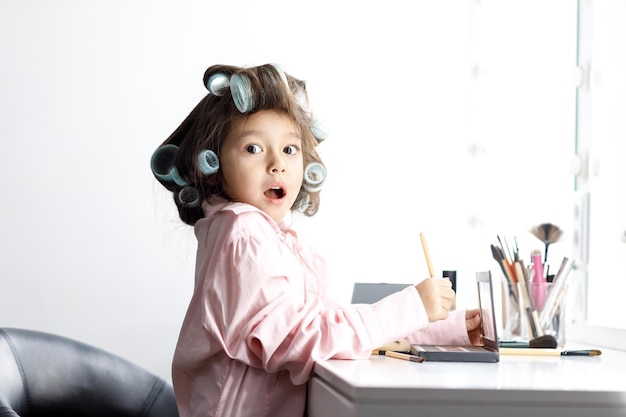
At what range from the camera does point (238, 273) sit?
1054 millimetres

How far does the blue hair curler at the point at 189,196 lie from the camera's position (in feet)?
4.17

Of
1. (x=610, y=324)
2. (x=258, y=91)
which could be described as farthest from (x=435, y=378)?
(x=610, y=324)

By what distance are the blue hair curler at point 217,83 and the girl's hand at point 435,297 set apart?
1.35 feet

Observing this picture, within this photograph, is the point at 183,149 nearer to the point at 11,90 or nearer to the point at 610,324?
the point at 610,324

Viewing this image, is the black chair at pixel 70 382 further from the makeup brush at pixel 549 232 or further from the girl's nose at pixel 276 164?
the makeup brush at pixel 549 232

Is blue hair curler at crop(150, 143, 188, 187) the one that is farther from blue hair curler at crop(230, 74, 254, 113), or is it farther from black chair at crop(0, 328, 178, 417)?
black chair at crop(0, 328, 178, 417)

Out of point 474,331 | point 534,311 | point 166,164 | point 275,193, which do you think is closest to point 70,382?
point 166,164

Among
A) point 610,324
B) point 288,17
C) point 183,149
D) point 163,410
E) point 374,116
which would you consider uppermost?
point 288,17

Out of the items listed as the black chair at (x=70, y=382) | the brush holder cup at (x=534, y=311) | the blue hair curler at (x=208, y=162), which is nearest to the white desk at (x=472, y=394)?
the brush holder cup at (x=534, y=311)

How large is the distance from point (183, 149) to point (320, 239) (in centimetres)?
149

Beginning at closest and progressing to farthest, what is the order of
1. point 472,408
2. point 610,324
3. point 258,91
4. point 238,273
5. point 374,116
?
1. point 472,408
2. point 238,273
3. point 258,91
4. point 610,324
5. point 374,116

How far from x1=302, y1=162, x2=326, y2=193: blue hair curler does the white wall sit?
1.18 m

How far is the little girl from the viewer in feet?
3.38

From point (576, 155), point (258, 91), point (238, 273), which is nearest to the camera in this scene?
point (238, 273)
